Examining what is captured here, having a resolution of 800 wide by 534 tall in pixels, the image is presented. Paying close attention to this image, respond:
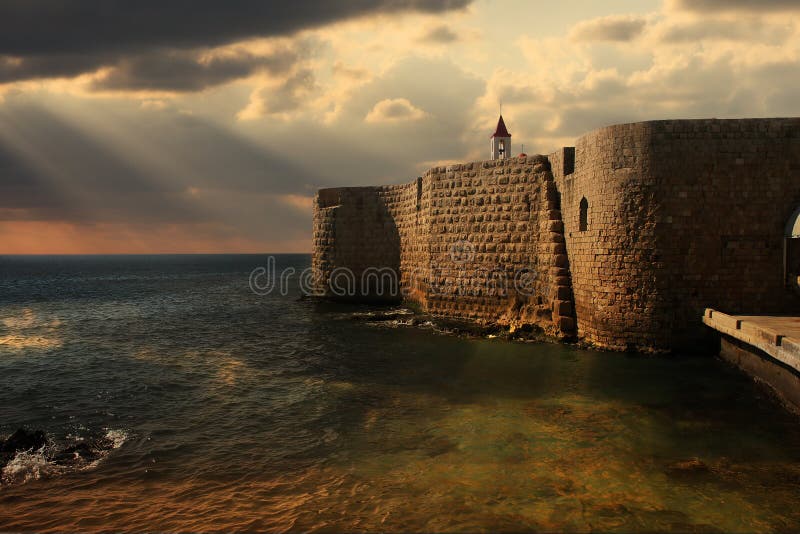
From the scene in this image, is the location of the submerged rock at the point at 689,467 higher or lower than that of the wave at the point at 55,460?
higher

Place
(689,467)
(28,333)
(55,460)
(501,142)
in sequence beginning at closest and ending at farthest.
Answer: (689,467), (55,460), (28,333), (501,142)

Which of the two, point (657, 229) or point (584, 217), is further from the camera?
point (584, 217)

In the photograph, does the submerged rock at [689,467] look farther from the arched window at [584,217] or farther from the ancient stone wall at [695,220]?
the arched window at [584,217]

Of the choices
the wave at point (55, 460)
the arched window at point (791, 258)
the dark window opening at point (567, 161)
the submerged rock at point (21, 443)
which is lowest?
A: the wave at point (55, 460)

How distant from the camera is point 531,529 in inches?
244

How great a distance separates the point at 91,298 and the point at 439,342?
118ft

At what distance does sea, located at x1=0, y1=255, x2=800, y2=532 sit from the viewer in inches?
262

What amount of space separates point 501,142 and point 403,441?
25554 millimetres

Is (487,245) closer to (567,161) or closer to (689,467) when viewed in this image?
(567,161)

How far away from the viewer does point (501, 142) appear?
31.6 m

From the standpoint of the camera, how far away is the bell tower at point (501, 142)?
1240 inches

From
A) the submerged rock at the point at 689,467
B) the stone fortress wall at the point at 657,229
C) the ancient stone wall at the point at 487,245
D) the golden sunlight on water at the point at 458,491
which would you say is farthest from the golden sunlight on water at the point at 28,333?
the submerged rock at the point at 689,467

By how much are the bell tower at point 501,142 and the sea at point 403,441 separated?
56.5 feet

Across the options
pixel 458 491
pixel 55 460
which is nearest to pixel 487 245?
pixel 458 491
